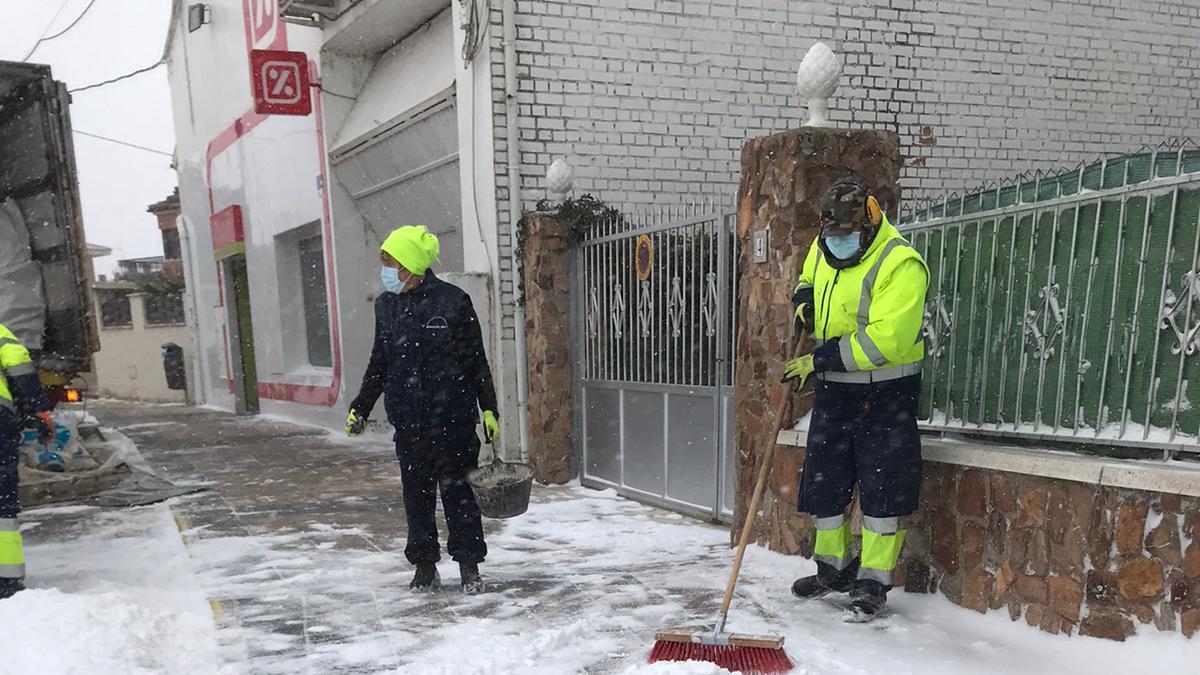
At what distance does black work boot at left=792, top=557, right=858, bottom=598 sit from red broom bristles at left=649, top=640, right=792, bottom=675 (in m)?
0.75

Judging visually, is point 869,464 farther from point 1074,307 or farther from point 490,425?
point 490,425

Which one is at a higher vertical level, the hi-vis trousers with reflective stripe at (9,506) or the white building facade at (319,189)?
the white building facade at (319,189)

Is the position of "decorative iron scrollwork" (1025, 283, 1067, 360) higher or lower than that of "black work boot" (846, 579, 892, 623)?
higher

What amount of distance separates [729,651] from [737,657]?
3 centimetres

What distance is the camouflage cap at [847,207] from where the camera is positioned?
3145mm

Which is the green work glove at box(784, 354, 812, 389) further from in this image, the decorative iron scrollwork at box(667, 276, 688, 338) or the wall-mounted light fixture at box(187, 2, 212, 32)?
the wall-mounted light fixture at box(187, 2, 212, 32)

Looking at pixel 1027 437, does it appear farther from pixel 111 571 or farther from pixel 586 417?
pixel 111 571

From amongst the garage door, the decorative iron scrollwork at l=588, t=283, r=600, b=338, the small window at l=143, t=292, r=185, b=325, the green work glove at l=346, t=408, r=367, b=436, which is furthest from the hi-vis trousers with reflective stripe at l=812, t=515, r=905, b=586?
the small window at l=143, t=292, r=185, b=325

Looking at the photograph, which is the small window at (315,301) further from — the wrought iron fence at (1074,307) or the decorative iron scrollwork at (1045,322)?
the decorative iron scrollwork at (1045,322)

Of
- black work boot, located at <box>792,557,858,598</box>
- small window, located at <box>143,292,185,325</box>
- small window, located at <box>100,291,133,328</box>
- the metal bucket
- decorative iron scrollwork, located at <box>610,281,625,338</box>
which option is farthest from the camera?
small window, located at <box>100,291,133,328</box>

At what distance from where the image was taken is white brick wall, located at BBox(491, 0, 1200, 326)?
6.60 m

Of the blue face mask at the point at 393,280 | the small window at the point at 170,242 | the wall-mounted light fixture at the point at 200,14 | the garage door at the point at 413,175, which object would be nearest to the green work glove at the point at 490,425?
the blue face mask at the point at 393,280

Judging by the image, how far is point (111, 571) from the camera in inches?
175

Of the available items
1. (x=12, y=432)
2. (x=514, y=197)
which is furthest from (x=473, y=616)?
(x=514, y=197)
